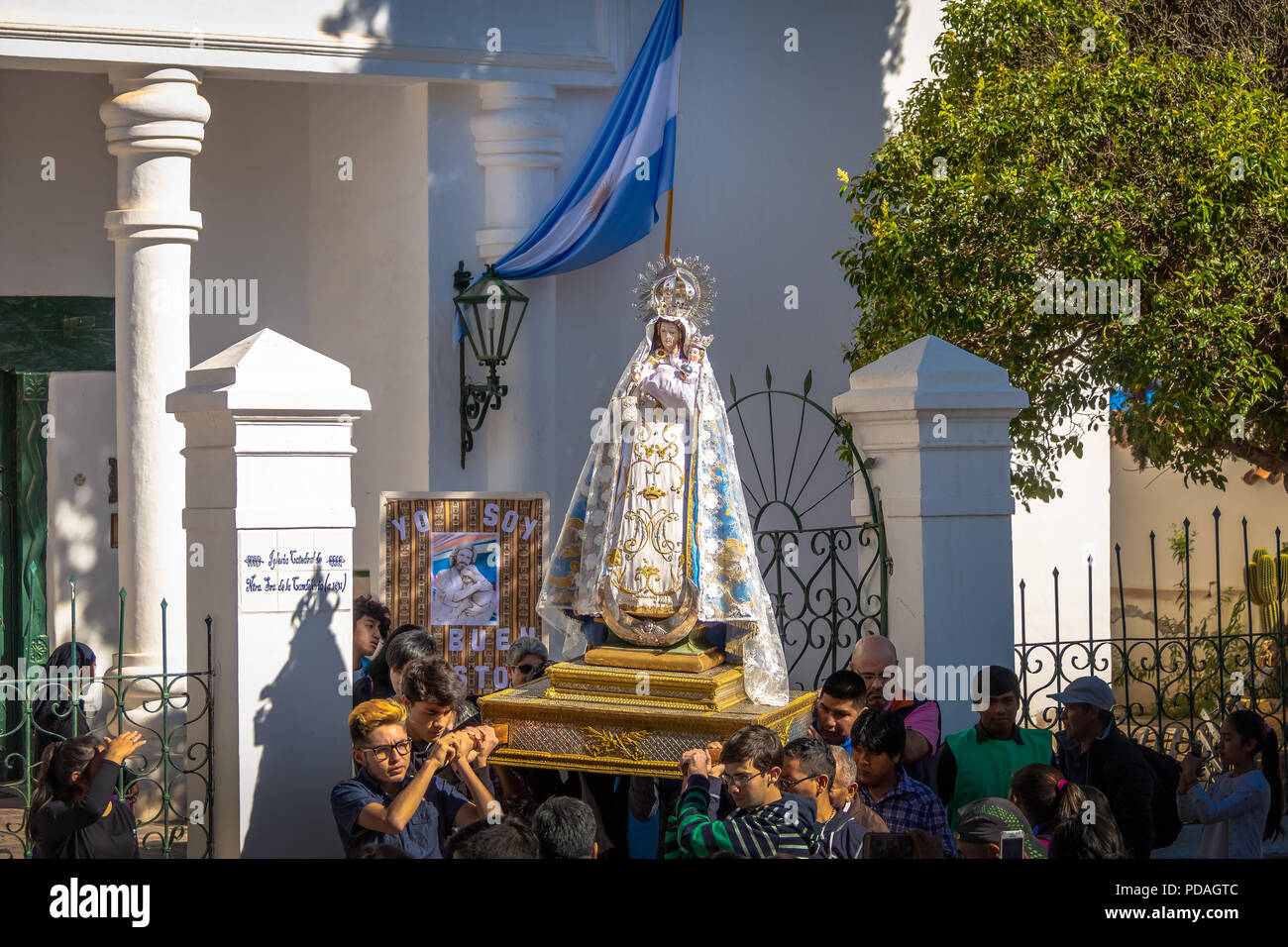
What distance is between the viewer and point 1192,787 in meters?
5.58

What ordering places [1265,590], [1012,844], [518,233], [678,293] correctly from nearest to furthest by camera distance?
1. [1012,844]
2. [678,293]
3. [518,233]
4. [1265,590]

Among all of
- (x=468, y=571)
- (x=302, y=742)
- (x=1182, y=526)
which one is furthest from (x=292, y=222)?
(x=1182, y=526)

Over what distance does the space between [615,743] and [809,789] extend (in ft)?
4.72

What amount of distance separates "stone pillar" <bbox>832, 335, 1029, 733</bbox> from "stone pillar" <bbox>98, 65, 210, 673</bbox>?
4.21 metres

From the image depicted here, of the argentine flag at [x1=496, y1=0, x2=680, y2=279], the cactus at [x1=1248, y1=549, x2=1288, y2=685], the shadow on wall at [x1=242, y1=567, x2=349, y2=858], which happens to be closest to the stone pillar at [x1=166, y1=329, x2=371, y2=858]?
the shadow on wall at [x1=242, y1=567, x2=349, y2=858]

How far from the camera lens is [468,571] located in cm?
837

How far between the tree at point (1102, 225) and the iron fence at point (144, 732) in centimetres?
435

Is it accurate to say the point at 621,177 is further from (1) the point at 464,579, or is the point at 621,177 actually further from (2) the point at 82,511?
(2) the point at 82,511

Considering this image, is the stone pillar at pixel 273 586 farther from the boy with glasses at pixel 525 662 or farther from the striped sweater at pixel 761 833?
the striped sweater at pixel 761 833

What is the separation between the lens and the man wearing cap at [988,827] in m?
4.34

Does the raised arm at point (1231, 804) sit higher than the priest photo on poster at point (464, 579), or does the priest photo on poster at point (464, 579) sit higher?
the priest photo on poster at point (464, 579)

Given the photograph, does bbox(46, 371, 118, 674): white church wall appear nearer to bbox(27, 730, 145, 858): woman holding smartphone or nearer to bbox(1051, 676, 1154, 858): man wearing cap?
bbox(27, 730, 145, 858): woman holding smartphone

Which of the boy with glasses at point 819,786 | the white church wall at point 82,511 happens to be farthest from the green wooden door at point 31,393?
the boy with glasses at point 819,786
